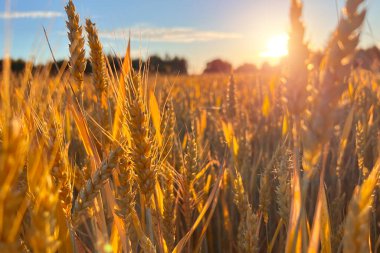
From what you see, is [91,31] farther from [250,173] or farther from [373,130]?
[373,130]

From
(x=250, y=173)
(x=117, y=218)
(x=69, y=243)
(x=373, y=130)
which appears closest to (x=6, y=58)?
(x=117, y=218)

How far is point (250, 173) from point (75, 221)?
147cm

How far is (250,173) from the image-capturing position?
2.11 m

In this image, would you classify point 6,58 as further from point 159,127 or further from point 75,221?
point 159,127

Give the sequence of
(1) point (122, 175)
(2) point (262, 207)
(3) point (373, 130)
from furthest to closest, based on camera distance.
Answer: (3) point (373, 130) → (2) point (262, 207) → (1) point (122, 175)

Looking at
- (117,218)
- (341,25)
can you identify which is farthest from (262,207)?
(341,25)

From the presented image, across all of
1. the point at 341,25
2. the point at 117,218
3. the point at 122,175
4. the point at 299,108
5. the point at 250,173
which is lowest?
the point at 250,173

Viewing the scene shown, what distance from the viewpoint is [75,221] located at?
0.76m

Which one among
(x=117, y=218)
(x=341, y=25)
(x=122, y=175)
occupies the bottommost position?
(x=117, y=218)

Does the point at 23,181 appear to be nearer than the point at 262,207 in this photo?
Yes

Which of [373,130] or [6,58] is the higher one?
[6,58]

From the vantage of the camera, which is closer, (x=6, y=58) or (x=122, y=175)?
(x=6, y=58)

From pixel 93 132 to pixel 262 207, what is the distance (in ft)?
2.17

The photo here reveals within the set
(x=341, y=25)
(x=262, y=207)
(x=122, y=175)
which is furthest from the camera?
(x=262, y=207)
